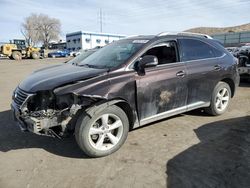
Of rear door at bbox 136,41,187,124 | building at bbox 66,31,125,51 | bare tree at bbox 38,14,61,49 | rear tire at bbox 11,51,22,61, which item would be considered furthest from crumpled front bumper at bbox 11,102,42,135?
bare tree at bbox 38,14,61,49

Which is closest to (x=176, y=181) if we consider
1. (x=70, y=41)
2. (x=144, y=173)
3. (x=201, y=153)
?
(x=144, y=173)

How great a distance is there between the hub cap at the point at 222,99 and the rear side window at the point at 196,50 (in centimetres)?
81

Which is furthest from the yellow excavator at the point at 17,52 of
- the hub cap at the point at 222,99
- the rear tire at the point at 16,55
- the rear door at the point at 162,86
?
the rear door at the point at 162,86

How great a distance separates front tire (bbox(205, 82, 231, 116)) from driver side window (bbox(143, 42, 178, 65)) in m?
1.34

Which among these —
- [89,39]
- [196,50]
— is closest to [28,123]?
[196,50]

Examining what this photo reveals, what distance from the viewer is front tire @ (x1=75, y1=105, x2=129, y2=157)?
3.64 metres

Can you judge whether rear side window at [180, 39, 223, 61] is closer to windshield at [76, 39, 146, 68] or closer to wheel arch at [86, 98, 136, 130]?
windshield at [76, 39, 146, 68]

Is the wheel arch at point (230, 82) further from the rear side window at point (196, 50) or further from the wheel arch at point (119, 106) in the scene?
the wheel arch at point (119, 106)

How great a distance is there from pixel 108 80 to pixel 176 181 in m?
1.68

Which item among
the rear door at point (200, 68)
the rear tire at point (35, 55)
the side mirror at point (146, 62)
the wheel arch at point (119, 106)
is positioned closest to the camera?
the wheel arch at point (119, 106)

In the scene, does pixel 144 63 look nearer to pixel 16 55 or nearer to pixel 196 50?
pixel 196 50

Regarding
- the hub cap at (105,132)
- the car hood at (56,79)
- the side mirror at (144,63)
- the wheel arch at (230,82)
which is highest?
the side mirror at (144,63)

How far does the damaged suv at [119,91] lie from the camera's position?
363cm


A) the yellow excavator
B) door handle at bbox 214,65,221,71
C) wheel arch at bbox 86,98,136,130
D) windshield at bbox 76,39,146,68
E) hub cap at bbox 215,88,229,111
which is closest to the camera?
wheel arch at bbox 86,98,136,130
